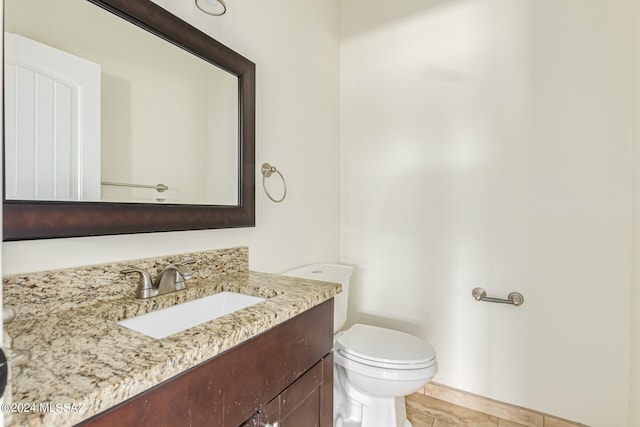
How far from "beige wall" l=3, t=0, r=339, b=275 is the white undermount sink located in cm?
19

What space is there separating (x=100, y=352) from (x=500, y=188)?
1.74 meters

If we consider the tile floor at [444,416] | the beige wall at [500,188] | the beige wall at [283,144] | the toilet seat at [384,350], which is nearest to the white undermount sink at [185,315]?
the beige wall at [283,144]

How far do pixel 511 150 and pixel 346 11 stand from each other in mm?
1370

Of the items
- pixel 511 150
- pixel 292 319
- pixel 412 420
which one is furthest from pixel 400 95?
pixel 412 420

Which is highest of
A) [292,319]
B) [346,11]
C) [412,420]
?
[346,11]

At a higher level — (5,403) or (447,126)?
(447,126)

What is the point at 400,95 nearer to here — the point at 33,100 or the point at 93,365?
the point at 33,100

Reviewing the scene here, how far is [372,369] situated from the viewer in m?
1.29

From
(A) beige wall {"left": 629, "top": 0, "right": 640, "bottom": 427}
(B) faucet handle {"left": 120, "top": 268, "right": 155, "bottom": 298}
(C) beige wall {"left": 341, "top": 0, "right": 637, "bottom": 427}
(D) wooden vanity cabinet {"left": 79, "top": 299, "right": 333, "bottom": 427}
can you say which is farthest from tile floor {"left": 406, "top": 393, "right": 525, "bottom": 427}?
(B) faucet handle {"left": 120, "top": 268, "right": 155, "bottom": 298}

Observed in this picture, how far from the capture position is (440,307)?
177cm

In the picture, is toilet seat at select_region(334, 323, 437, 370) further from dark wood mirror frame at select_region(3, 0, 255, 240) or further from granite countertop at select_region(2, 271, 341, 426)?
dark wood mirror frame at select_region(3, 0, 255, 240)

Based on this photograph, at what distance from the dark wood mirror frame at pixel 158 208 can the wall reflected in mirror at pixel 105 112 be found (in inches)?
1.2

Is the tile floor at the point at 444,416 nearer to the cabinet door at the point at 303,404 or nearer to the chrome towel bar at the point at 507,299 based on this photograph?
the chrome towel bar at the point at 507,299

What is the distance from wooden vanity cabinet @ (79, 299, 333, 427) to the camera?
537mm
